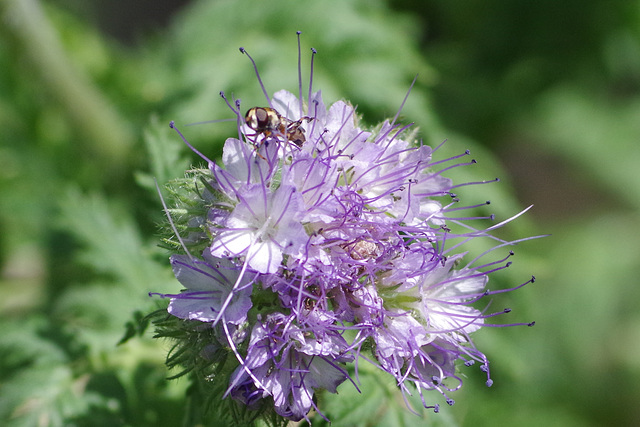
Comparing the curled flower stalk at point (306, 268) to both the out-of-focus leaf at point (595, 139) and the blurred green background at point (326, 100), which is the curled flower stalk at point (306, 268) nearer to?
the blurred green background at point (326, 100)

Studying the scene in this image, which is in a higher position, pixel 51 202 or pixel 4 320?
pixel 51 202

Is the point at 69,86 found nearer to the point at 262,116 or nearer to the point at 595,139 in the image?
the point at 262,116

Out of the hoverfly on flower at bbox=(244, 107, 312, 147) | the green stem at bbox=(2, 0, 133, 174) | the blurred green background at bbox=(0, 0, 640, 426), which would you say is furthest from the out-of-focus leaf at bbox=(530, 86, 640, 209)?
the hoverfly on flower at bbox=(244, 107, 312, 147)

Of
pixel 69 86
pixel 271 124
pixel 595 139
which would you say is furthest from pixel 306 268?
pixel 595 139

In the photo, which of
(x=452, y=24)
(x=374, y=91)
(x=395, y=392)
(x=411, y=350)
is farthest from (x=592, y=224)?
(x=411, y=350)

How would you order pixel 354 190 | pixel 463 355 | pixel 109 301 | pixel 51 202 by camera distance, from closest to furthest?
pixel 354 190 < pixel 463 355 < pixel 109 301 < pixel 51 202

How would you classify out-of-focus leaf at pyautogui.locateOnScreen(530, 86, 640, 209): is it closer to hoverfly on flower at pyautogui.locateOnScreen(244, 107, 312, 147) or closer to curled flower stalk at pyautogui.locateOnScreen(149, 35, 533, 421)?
curled flower stalk at pyautogui.locateOnScreen(149, 35, 533, 421)

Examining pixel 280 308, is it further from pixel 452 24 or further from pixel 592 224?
pixel 592 224
